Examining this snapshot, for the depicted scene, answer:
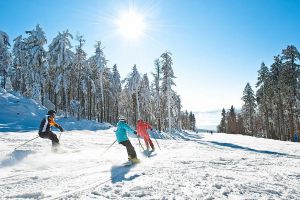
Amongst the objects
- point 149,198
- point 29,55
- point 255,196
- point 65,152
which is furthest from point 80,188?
point 29,55

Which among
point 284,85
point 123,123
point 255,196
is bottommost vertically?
point 255,196

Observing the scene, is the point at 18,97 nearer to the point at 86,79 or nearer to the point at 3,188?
the point at 86,79

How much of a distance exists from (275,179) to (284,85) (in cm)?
3971

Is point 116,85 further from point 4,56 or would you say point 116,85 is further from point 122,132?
point 122,132

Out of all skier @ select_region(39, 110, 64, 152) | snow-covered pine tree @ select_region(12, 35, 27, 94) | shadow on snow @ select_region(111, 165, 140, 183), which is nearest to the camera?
shadow on snow @ select_region(111, 165, 140, 183)

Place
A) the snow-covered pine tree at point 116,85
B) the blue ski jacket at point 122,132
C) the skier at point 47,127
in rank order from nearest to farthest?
1. the blue ski jacket at point 122,132
2. the skier at point 47,127
3. the snow-covered pine tree at point 116,85

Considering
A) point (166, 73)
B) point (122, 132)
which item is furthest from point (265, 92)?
point (122, 132)

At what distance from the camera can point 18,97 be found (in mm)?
38625

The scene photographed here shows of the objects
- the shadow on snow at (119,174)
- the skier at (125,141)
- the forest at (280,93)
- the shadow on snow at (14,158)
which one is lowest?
the shadow on snow at (119,174)

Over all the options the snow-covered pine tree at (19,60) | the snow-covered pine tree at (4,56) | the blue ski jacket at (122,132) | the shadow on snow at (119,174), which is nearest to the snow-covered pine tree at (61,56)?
the snow-covered pine tree at (4,56)

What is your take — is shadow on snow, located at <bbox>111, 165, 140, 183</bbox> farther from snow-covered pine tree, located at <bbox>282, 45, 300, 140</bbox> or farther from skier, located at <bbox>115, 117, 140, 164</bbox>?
snow-covered pine tree, located at <bbox>282, 45, 300, 140</bbox>

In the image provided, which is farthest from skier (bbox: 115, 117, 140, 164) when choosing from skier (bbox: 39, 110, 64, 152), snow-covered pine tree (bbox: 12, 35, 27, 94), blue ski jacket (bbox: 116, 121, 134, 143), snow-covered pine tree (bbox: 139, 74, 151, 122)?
snow-covered pine tree (bbox: 12, 35, 27, 94)

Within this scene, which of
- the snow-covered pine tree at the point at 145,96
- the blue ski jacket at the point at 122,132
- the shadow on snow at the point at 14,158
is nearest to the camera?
the shadow on snow at the point at 14,158

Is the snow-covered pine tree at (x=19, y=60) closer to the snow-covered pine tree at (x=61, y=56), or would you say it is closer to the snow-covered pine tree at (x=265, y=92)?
the snow-covered pine tree at (x=61, y=56)
